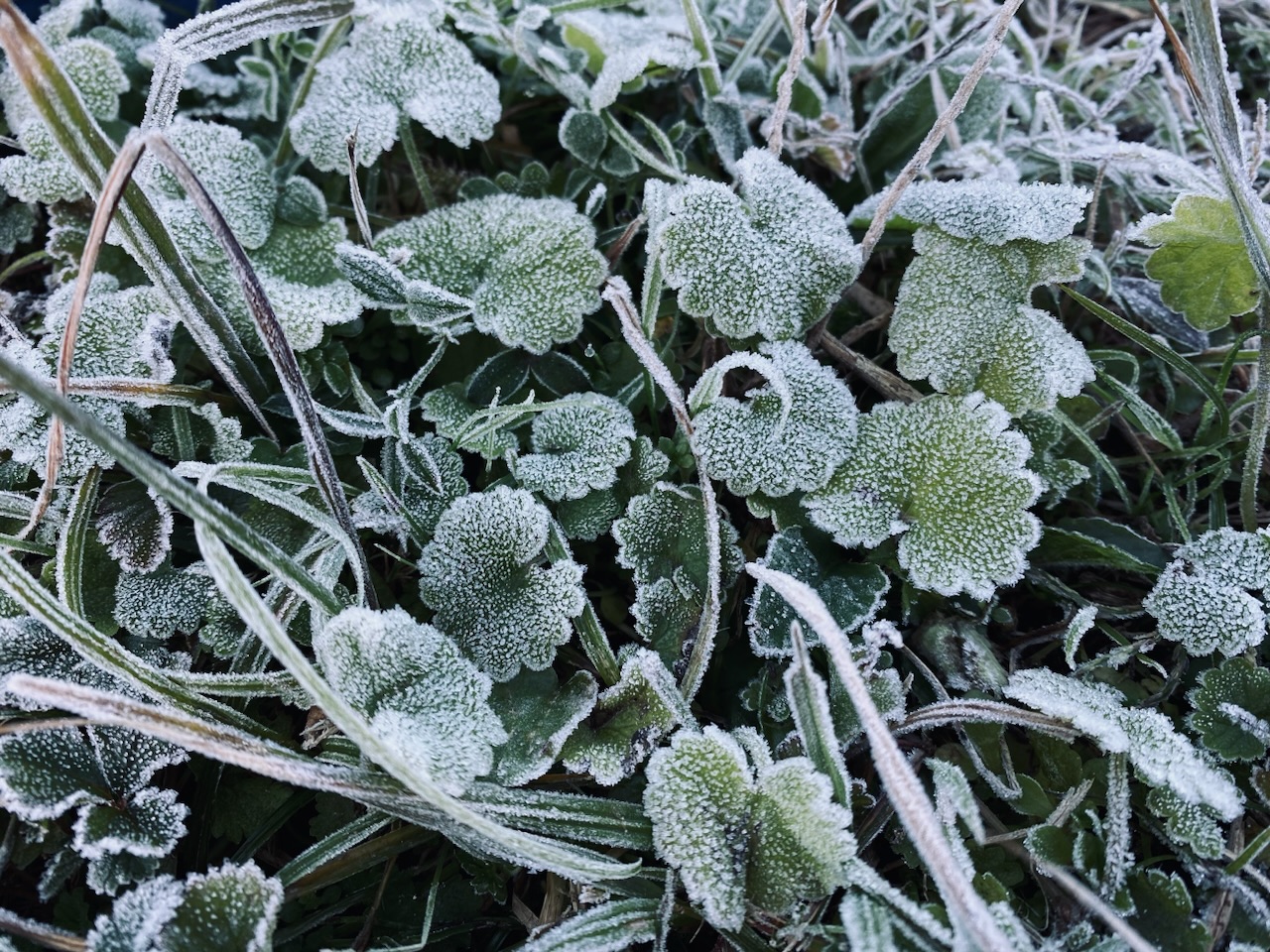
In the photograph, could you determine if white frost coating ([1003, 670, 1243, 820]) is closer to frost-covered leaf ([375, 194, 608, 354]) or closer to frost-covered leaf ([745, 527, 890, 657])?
frost-covered leaf ([745, 527, 890, 657])

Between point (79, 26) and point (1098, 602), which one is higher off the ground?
point (79, 26)

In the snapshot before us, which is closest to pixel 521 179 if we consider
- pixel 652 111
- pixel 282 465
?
pixel 652 111

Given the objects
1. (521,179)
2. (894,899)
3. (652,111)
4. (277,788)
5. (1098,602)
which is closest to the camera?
(894,899)

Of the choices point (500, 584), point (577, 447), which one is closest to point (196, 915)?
point (500, 584)

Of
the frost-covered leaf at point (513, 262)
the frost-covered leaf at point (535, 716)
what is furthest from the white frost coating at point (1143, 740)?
the frost-covered leaf at point (513, 262)

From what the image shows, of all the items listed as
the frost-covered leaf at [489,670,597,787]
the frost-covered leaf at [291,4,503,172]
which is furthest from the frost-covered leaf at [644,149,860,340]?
the frost-covered leaf at [489,670,597,787]

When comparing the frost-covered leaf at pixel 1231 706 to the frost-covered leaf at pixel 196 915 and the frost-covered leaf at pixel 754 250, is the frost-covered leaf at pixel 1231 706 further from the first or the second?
the frost-covered leaf at pixel 196 915

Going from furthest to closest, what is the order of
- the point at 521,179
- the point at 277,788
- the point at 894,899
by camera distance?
the point at 521,179 < the point at 277,788 < the point at 894,899

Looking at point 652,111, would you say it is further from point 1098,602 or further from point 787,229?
point 1098,602
